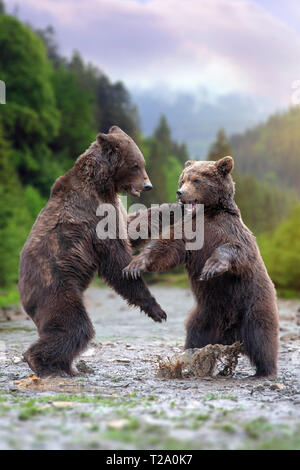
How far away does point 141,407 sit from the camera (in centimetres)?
496

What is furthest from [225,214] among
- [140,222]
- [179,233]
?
[140,222]

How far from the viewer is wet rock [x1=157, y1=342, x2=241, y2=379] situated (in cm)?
661

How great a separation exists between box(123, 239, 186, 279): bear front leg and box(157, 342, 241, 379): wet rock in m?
0.89

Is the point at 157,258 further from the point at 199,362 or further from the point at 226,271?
the point at 199,362

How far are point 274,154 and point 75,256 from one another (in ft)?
399

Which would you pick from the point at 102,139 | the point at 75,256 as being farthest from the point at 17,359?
the point at 102,139

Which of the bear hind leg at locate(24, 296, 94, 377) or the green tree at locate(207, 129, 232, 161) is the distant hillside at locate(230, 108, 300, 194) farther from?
the bear hind leg at locate(24, 296, 94, 377)

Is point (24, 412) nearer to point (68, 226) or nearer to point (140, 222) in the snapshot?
point (68, 226)

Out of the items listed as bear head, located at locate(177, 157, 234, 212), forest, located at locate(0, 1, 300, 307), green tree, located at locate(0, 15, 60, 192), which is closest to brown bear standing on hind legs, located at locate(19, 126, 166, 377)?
bear head, located at locate(177, 157, 234, 212)

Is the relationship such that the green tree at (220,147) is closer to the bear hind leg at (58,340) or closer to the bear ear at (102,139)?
the bear ear at (102,139)
